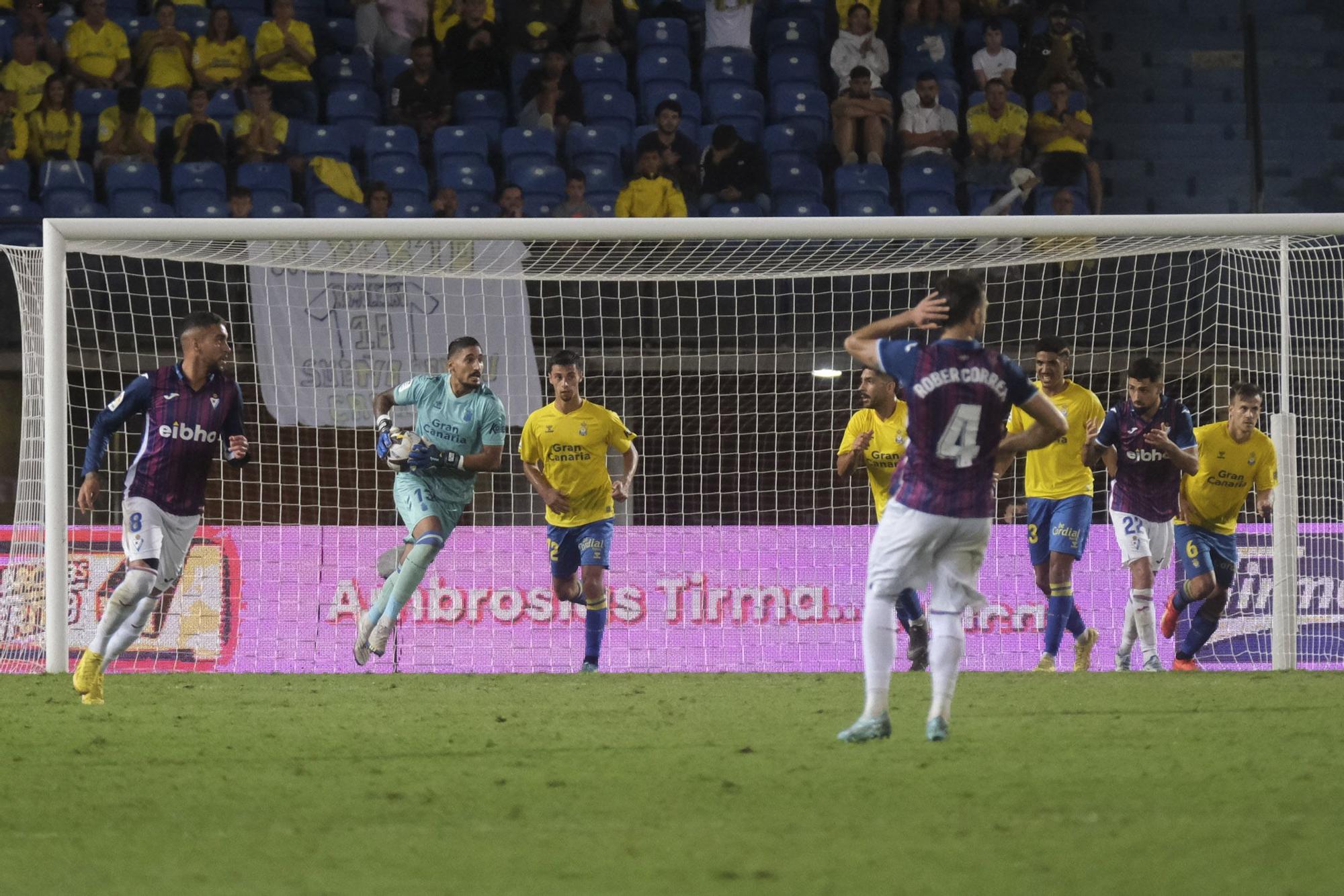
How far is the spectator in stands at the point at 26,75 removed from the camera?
15.6m

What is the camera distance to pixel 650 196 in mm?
15117

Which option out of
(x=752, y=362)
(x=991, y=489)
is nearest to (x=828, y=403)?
(x=752, y=362)

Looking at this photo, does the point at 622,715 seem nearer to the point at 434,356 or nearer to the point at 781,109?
the point at 434,356

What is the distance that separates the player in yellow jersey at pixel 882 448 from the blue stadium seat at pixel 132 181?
7756mm

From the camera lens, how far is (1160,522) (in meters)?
10.6

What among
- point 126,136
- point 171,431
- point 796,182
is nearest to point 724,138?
point 796,182

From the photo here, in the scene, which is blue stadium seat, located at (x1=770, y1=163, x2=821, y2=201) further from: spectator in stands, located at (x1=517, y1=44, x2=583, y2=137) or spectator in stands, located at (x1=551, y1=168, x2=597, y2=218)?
spectator in stands, located at (x1=517, y1=44, x2=583, y2=137)

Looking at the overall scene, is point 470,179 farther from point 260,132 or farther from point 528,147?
point 260,132

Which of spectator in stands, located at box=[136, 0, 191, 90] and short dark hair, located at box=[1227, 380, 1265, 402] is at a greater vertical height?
spectator in stands, located at box=[136, 0, 191, 90]

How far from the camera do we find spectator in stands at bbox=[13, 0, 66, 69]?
52.5 ft

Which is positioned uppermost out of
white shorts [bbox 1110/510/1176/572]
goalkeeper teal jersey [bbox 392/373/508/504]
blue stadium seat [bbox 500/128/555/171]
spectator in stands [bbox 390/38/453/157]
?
spectator in stands [bbox 390/38/453/157]

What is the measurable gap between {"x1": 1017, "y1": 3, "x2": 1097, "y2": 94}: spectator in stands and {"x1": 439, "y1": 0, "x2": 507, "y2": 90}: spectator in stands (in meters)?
5.59

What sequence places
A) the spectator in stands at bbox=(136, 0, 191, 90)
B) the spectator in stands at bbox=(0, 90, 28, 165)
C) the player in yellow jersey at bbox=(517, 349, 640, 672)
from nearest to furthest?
the player in yellow jersey at bbox=(517, 349, 640, 672) < the spectator in stands at bbox=(0, 90, 28, 165) < the spectator in stands at bbox=(136, 0, 191, 90)

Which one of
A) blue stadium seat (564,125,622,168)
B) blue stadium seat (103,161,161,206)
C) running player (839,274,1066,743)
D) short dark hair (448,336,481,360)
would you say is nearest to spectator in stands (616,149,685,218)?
blue stadium seat (564,125,622,168)
